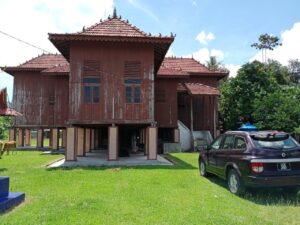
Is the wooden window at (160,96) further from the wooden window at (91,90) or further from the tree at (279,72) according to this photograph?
the tree at (279,72)

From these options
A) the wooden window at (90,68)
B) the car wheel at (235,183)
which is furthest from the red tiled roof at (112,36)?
the car wheel at (235,183)

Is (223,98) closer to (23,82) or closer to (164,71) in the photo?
(164,71)

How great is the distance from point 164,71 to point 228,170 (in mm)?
14564

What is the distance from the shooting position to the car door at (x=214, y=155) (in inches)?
385

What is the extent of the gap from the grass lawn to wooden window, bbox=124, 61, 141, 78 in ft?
19.2

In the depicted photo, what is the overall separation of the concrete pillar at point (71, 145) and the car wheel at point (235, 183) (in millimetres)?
8415

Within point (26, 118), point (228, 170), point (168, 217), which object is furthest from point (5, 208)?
point (26, 118)

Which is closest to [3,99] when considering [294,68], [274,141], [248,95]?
[274,141]

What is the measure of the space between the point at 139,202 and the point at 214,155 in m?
3.54

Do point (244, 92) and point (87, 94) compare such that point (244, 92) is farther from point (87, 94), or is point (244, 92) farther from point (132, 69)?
point (87, 94)

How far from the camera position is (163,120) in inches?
878

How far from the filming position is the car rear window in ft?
25.8

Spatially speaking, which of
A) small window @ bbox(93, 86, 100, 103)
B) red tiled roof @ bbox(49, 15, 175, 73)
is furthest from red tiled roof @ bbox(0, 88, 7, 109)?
small window @ bbox(93, 86, 100, 103)

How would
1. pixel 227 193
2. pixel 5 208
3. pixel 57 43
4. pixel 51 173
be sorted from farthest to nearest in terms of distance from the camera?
pixel 57 43 < pixel 51 173 < pixel 227 193 < pixel 5 208
